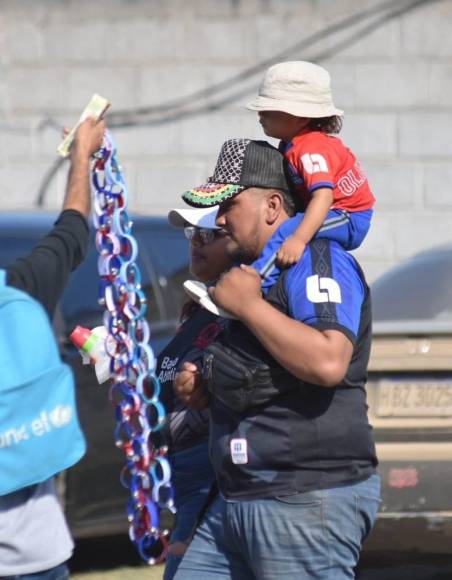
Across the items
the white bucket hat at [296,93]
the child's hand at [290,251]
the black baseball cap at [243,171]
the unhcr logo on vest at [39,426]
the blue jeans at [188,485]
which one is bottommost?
the blue jeans at [188,485]

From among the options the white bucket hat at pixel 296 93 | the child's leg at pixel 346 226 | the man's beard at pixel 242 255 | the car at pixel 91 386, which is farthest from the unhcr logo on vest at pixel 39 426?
the car at pixel 91 386

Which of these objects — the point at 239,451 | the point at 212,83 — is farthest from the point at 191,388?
the point at 212,83

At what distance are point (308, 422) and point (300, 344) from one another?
22cm

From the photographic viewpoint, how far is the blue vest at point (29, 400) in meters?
2.78

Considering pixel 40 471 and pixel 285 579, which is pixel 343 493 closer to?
pixel 285 579

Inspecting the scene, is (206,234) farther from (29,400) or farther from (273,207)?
(29,400)

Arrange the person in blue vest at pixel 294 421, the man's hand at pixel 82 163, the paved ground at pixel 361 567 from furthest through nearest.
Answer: the paved ground at pixel 361 567
the man's hand at pixel 82 163
the person in blue vest at pixel 294 421

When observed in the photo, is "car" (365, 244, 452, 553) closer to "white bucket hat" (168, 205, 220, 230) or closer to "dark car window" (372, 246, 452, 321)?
"dark car window" (372, 246, 452, 321)

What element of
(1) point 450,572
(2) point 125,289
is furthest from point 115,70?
(2) point 125,289

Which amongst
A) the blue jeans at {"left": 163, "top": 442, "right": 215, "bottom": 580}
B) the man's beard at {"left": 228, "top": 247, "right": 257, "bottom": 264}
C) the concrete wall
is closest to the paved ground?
the blue jeans at {"left": 163, "top": 442, "right": 215, "bottom": 580}

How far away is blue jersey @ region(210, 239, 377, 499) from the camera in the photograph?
306 cm

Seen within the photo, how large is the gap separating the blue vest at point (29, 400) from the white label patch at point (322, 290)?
60 cm

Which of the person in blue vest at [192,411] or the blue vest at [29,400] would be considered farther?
the person in blue vest at [192,411]

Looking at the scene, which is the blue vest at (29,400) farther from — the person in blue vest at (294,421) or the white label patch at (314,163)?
the white label patch at (314,163)
